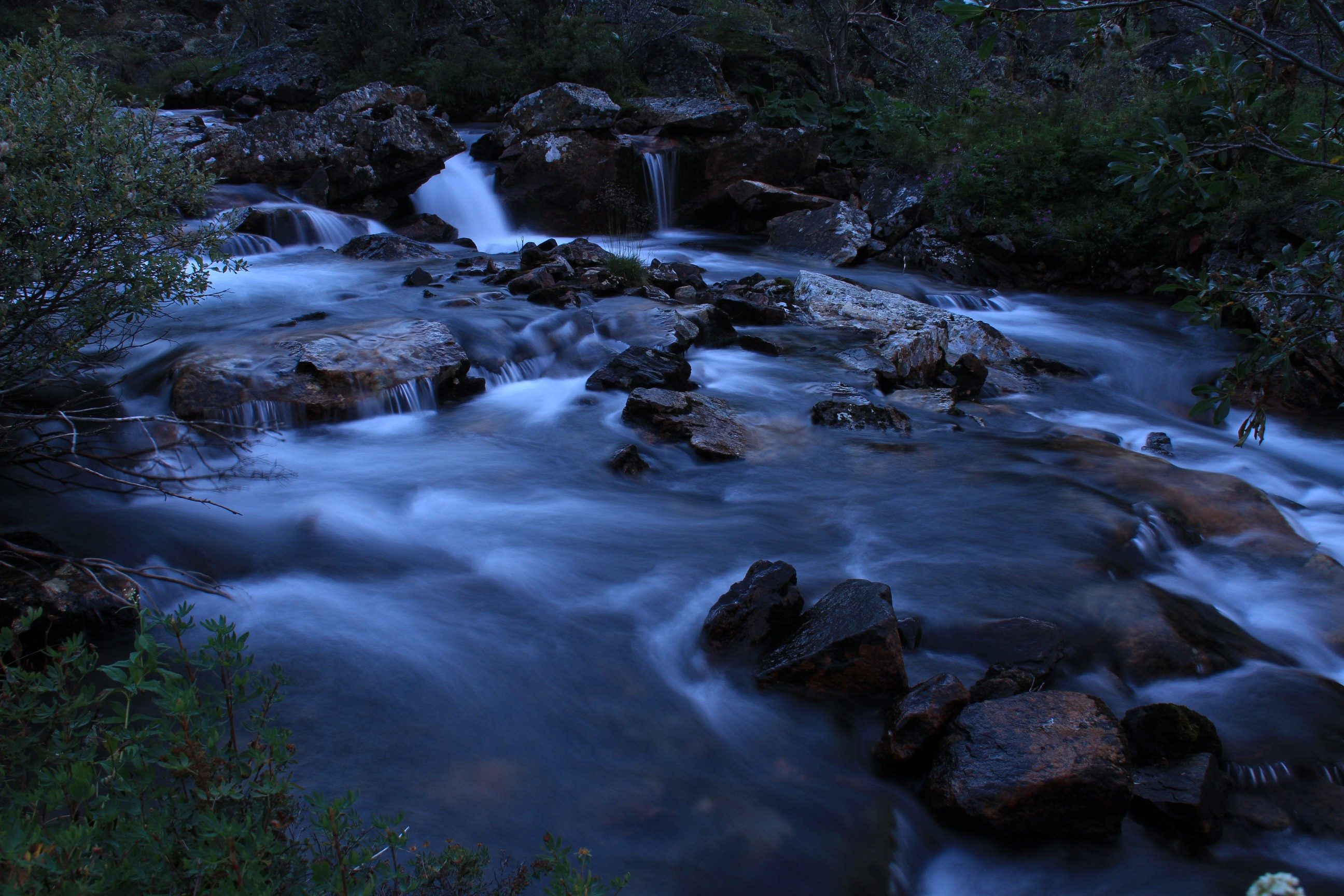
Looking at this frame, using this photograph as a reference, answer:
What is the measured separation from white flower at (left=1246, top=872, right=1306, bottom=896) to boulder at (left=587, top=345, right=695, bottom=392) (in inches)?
228

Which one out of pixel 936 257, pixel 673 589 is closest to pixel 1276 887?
pixel 673 589

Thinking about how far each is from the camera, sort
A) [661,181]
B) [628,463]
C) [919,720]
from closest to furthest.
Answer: [919,720], [628,463], [661,181]

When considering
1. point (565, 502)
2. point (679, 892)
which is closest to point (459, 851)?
point (679, 892)

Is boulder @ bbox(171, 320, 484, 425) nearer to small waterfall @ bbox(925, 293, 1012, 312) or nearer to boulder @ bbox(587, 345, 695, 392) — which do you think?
boulder @ bbox(587, 345, 695, 392)

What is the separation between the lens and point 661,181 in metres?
13.8

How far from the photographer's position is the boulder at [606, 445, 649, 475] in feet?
18.3

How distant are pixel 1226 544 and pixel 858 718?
114 inches

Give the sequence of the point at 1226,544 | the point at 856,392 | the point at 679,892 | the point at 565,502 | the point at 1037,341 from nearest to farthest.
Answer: the point at 679,892
the point at 1226,544
the point at 565,502
the point at 856,392
the point at 1037,341

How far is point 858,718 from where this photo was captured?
10.5ft

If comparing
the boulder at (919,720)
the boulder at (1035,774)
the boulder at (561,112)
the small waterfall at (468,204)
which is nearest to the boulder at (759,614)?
the boulder at (919,720)

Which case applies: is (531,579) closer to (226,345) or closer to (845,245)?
(226,345)

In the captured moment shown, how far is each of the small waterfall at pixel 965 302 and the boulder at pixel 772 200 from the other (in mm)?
3444

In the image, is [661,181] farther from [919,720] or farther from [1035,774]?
[1035,774]

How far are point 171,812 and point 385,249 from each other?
403 inches
